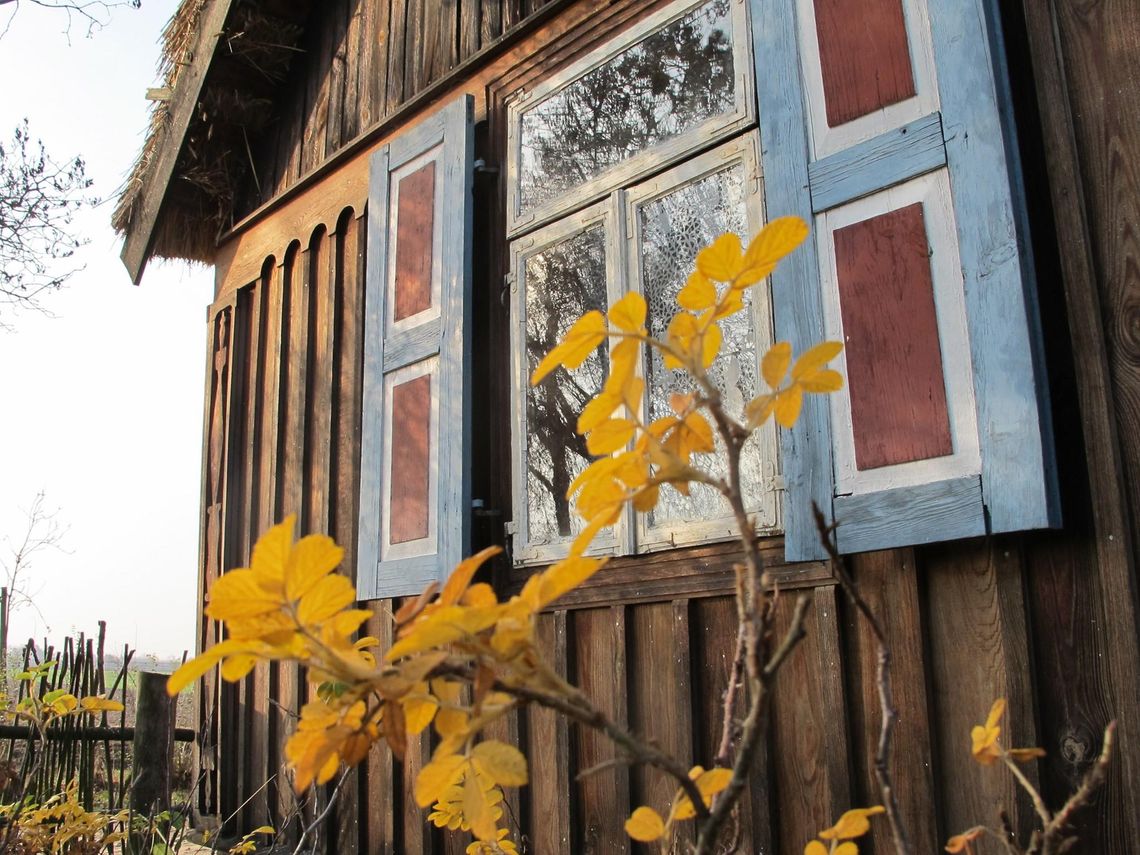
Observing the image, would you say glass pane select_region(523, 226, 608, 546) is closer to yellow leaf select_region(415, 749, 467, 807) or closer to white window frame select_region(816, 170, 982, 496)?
white window frame select_region(816, 170, 982, 496)

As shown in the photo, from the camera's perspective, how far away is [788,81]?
267 centimetres

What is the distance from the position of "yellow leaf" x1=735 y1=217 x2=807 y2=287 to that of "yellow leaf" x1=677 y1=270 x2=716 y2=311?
6cm

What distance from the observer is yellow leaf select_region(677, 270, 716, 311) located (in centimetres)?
77

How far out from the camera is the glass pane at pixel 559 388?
3311 mm

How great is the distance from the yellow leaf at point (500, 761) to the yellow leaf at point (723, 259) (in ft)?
1.17

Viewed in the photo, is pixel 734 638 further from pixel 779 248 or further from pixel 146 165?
pixel 146 165

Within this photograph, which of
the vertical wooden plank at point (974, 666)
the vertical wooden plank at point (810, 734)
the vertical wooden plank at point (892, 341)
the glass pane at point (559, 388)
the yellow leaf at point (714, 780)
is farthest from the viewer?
the glass pane at point (559, 388)

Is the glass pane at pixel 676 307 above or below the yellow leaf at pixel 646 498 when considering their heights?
above

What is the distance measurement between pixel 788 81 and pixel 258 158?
3.68 meters

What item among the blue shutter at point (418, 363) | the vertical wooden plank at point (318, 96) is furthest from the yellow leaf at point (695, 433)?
the vertical wooden plank at point (318, 96)

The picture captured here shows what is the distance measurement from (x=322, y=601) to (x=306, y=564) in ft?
0.09

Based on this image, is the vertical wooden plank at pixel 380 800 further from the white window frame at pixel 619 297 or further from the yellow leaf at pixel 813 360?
the yellow leaf at pixel 813 360

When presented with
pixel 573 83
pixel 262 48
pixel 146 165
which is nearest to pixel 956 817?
pixel 573 83

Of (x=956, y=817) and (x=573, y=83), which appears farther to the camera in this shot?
(x=573, y=83)
